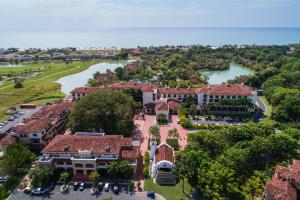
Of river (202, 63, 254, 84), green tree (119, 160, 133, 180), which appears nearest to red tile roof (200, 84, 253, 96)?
river (202, 63, 254, 84)

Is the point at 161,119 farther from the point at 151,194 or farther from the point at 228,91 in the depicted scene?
the point at 151,194

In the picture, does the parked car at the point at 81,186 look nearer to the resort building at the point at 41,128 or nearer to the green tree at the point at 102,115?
the green tree at the point at 102,115

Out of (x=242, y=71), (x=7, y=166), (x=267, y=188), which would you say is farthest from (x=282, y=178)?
(x=242, y=71)

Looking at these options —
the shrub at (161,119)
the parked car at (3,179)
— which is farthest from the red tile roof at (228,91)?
the parked car at (3,179)

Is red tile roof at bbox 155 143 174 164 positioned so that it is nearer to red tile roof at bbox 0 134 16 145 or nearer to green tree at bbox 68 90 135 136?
green tree at bbox 68 90 135 136

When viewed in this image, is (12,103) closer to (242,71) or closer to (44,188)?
(44,188)

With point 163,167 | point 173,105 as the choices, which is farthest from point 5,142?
point 173,105
